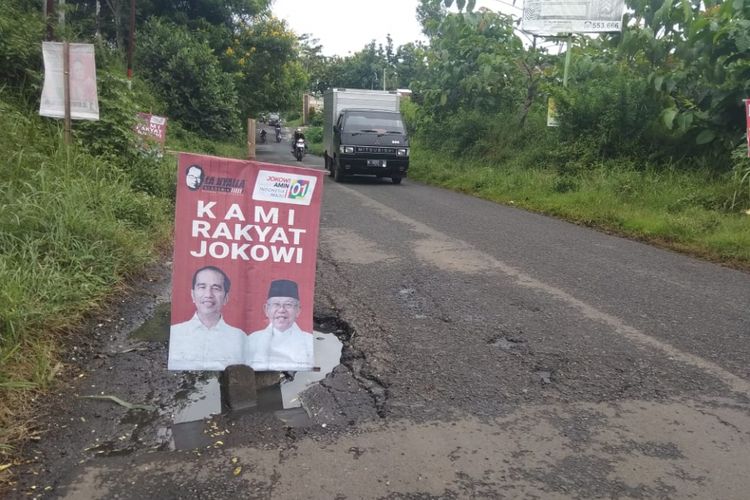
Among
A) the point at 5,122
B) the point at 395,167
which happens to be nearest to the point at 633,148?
the point at 395,167

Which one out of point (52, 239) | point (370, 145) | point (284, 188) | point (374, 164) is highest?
point (370, 145)

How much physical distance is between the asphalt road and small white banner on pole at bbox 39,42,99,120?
104 inches

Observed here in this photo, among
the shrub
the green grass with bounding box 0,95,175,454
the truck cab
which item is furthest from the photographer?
the truck cab

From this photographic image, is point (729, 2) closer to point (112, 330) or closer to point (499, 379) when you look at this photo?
point (499, 379)

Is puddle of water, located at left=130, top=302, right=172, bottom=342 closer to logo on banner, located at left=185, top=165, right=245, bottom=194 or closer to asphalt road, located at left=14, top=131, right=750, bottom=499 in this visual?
asphalt road, located at left=14, top=131, right=750, bottom=499

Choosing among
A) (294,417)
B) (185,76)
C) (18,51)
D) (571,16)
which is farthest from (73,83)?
(185,76)

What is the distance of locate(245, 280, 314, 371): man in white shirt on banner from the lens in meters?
3.54

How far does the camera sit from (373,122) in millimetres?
17359

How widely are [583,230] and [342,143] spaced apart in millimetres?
8591

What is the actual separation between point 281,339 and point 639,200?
8.94 m

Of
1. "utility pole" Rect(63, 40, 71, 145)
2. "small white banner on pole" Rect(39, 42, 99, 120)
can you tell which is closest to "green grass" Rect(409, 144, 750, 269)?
"small white banner on pole" Rect(39, 42, 99, 120)

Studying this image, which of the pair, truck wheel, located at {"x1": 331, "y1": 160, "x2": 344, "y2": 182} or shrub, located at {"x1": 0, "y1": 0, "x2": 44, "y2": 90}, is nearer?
shrub, located at {"x1": 0, "y1": 0, "x2": 44, "y2": 90}

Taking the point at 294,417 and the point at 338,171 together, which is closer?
the point at 294,417

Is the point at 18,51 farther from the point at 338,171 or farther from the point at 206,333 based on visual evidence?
the point at 338,171
